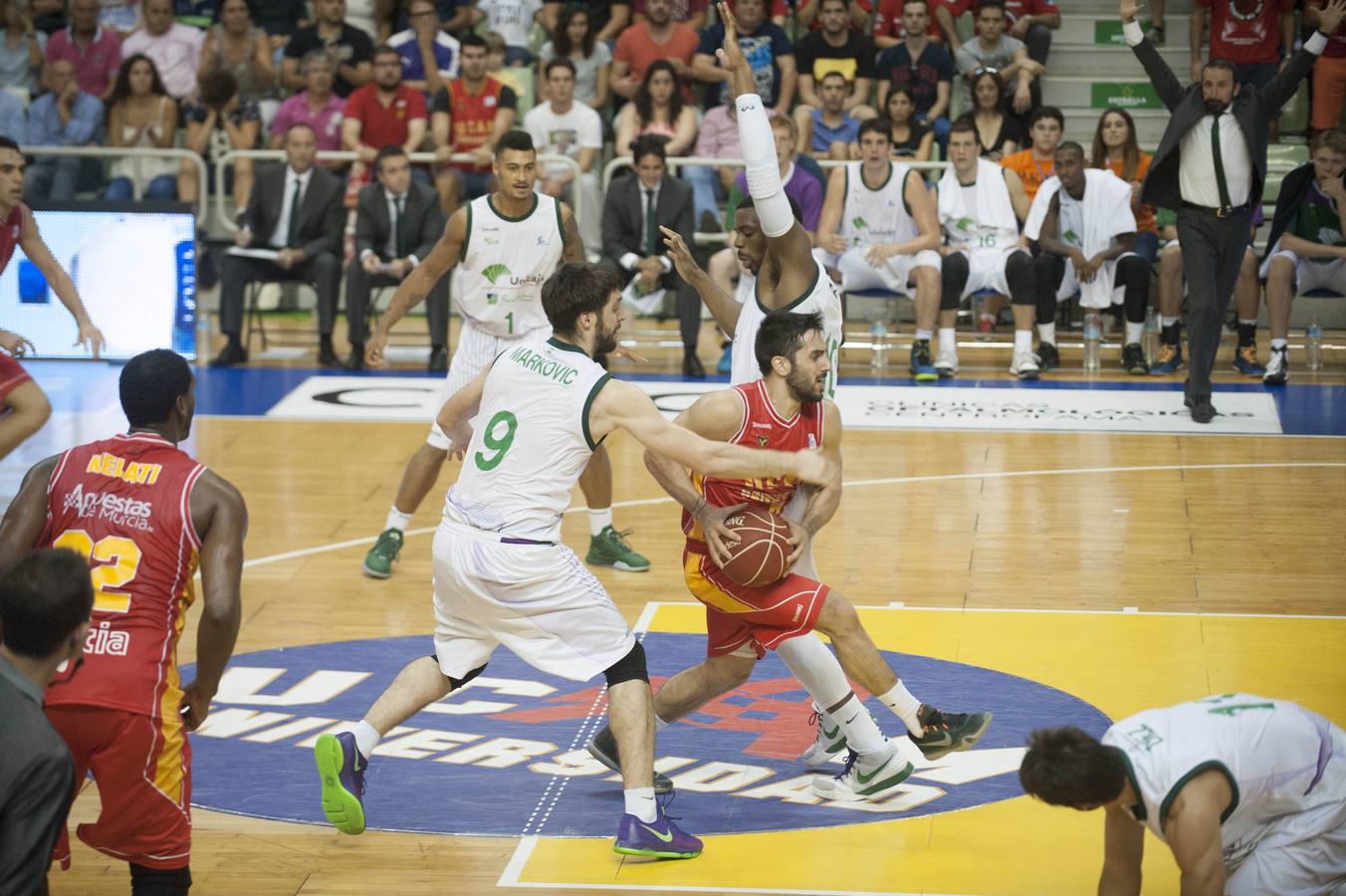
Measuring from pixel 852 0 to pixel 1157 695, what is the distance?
34.2ft

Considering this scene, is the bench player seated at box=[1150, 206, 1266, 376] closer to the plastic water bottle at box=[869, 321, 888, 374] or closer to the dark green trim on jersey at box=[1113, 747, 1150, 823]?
the plastic water bottle at box=[869, 321, 888, 374]

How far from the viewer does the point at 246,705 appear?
21.0 feet

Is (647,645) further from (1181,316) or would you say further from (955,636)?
(1181,316)

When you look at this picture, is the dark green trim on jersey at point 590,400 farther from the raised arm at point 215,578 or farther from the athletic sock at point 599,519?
the athletic sock at point 599,519

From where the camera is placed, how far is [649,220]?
42.9 feet

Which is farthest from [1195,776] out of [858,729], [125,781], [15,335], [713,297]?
[15,335]

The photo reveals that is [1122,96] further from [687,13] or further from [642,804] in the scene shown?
[642,804]

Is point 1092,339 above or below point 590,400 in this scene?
below

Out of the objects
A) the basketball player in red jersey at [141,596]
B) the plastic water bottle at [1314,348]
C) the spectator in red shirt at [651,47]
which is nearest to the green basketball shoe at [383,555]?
the basketball player in red jersey at [141,596]

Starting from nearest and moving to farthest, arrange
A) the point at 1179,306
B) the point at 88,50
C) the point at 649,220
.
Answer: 1. the point at 649,220
2. the point at 1179,306
3. the point at 88,50

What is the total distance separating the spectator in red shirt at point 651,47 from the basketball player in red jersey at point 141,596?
37.0 feet

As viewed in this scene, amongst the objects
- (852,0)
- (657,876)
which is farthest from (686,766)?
(852,0)

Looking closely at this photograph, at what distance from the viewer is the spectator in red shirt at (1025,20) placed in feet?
50.5

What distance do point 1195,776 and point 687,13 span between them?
12647 mm
